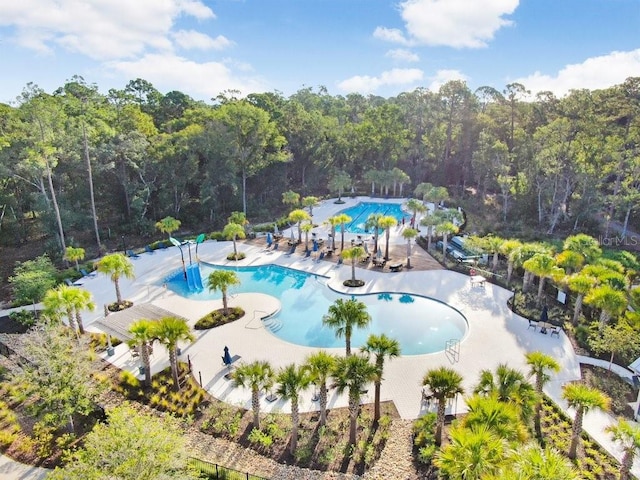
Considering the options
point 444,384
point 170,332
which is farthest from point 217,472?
point 444,384

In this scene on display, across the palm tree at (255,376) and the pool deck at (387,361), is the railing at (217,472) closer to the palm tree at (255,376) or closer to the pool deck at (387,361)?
the palm tree at (255,376)

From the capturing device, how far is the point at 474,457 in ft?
25.6

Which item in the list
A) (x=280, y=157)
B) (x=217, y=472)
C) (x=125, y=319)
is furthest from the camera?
(x=280, y=157)

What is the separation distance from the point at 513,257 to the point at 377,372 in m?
13.2

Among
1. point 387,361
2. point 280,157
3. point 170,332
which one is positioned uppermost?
point 280,157

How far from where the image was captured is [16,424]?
1242 centimetres

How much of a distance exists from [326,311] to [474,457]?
12559 mm

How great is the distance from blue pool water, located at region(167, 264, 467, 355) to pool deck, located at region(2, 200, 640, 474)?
0.55 meters

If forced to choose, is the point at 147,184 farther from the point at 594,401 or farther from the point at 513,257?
the point at 594,401

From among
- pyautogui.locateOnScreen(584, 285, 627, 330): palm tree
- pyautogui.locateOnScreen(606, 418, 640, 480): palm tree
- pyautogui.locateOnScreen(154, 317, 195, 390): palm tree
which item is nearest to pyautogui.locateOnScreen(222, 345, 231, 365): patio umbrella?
pyautogui.locateOnScreen(154, 317, 195, 390): palm tree

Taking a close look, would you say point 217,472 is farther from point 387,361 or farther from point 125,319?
point 125,319

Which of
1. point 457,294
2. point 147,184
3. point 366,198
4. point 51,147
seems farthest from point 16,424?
point 366,198

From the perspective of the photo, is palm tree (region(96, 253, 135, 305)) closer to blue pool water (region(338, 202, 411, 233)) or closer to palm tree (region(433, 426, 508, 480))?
palm tree (region(433, 426, 508, 480))

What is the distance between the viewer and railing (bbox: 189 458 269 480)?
1009 cm
